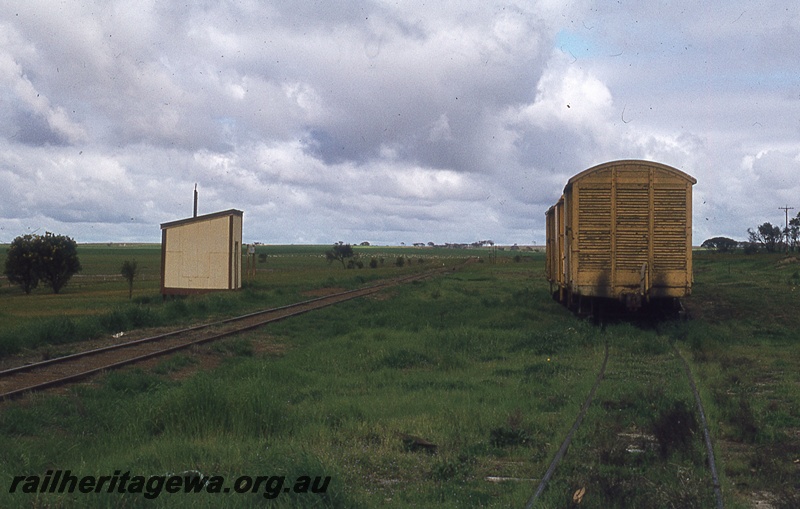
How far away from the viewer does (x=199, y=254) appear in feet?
118

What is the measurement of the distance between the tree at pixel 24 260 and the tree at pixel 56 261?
0.41 m

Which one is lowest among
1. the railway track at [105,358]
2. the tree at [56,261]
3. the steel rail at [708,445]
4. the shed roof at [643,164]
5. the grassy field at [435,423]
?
the railway track at [105,358]

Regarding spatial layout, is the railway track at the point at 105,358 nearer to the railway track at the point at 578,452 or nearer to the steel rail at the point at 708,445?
the railway track at the point at 578,452

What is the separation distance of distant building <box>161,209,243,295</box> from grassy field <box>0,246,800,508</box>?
20.0 metres

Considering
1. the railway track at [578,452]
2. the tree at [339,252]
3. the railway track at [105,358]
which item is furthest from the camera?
the tree at [339,252]

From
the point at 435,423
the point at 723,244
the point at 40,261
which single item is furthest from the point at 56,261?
the point at 723,244

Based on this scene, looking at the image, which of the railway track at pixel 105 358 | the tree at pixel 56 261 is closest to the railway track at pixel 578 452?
the railway track at pixel 105 358

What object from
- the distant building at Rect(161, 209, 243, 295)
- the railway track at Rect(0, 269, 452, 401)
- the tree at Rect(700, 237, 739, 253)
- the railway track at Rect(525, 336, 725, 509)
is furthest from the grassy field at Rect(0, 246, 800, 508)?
the tree at Rect(700, 237, 739, 253)

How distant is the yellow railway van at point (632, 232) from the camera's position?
1750 centimetres

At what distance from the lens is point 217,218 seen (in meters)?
36.0

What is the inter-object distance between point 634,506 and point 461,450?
2327mm

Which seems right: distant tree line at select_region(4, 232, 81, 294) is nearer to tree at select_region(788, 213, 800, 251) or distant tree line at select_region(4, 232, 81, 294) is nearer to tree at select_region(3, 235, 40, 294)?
tree at select_region(3, 235, 40, 294)

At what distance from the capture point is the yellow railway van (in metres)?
17.5

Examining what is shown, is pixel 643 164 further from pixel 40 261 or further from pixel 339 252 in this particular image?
pixel 339 252
